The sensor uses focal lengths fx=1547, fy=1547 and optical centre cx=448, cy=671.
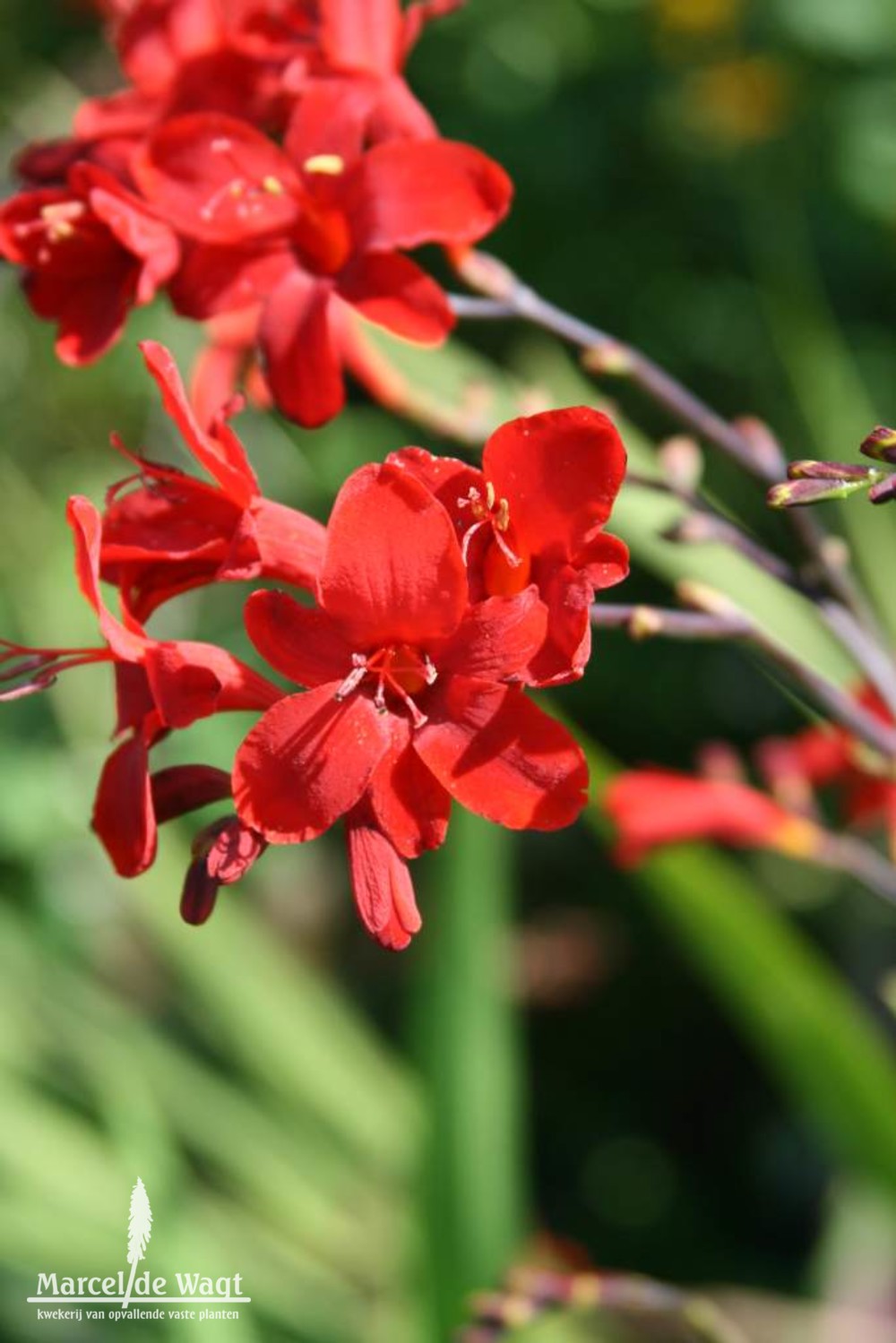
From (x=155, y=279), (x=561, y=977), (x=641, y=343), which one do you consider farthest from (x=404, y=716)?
(x=561, y=977)

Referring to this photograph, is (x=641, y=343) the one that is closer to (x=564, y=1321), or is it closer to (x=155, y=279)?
(x=564, y=1321)

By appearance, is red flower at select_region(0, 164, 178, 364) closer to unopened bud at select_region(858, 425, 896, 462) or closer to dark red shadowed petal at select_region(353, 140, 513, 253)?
dark red shadowed petal at select_region(353, 140, 513, 253)

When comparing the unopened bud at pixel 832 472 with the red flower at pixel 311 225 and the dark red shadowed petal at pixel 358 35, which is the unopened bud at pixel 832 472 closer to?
the red flower at pixel 311 225

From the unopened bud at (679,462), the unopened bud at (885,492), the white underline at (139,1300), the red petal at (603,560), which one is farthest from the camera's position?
the white underline at (139,1300)

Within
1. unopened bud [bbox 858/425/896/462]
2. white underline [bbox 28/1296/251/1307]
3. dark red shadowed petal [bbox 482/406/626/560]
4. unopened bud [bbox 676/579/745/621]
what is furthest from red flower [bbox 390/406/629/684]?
white underline [bbox 28/1296/251/1307]

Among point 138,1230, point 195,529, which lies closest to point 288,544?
point 195,529

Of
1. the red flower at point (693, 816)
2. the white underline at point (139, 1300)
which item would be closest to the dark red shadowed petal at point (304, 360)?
the red flower at point (693, 816)
